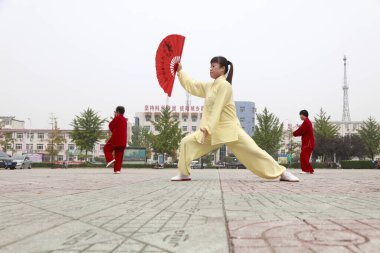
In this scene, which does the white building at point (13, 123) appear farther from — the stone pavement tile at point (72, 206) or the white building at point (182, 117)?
the stone pavement tile at point (72, 206)

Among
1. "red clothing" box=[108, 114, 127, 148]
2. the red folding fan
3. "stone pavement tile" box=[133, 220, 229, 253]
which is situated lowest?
"stone pavement tile" box=[133, 220, 229, 253]

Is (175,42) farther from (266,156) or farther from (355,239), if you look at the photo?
(355,239)

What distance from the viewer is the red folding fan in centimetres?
767

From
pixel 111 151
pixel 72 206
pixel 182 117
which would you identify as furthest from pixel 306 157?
pixel 182 117

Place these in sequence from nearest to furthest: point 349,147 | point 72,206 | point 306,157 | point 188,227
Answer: point 188,227, point 72,206, point 306,157, point 349,147

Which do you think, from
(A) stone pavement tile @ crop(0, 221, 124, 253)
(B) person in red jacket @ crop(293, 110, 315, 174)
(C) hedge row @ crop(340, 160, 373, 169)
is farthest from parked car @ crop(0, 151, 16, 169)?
(C) hedge row @ crop(340, 160, 373, 169)

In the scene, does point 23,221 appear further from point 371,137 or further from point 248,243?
point 371,137

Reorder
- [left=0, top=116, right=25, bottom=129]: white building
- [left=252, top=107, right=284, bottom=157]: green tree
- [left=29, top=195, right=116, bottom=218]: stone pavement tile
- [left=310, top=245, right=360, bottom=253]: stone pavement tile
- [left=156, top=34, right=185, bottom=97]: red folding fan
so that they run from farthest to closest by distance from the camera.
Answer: [left=0, top=116, right=25, bottom=129]: white building
[left=252, top=107, right=284, bottom=157]: green tree
[left=156, top=34, right=185, bottom=97]: red folding fan
[left=29, top=195, right=116, bottom=218]: stone pavement tile
[left=310, top=245, right=360, bottom=253]: stone pavement tile

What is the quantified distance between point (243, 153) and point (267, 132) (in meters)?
34.2

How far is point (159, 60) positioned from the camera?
25.4 feet

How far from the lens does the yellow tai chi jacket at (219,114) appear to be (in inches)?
258

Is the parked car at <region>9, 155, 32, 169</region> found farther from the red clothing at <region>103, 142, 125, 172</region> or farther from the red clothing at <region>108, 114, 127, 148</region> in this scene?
the red clothing at <region>108, 114, 127, 148</region>

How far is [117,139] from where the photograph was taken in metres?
12.0

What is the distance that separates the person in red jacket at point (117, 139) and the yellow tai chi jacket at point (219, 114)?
538 centimetres
